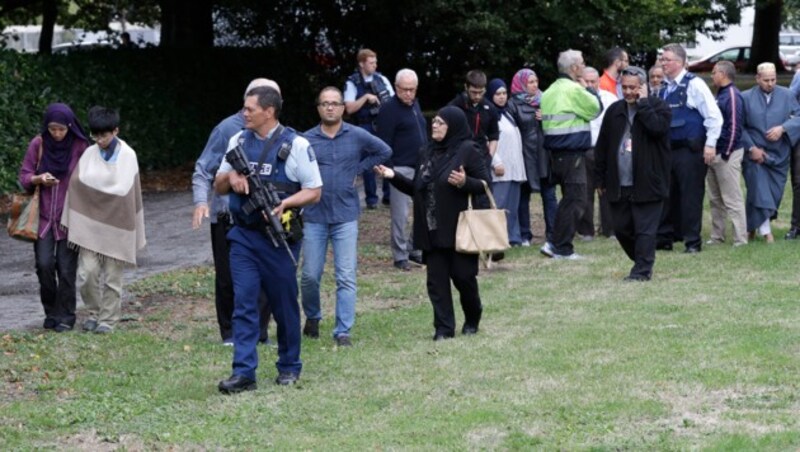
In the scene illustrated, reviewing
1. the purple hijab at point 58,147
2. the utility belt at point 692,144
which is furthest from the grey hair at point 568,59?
the purple hijab at point 58,147

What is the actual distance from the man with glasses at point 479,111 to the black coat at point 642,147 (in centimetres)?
164

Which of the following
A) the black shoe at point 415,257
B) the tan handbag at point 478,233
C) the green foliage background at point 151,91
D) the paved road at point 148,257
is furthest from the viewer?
the green foliage background at point 151,91

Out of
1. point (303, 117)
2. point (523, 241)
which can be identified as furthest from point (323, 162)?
point (303, 117)

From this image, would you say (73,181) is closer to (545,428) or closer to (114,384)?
(114,384)

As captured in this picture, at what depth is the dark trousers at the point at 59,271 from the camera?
11.8 m

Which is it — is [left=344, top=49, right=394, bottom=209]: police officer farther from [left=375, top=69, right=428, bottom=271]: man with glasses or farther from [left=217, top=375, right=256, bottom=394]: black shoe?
[left=217, top=375, right=256, bottom=394]: black shoe

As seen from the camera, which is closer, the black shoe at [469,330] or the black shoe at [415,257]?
the black shoe at [469,330]

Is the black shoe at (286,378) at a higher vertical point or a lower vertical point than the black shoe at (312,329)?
higher

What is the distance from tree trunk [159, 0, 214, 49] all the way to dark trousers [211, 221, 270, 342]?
1767 cm

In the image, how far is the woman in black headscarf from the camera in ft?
35.2

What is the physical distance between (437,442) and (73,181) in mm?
4986

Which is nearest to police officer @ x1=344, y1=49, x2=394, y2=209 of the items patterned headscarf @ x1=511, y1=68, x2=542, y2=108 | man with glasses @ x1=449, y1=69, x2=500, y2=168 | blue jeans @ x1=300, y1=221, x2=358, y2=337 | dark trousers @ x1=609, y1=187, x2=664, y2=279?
patterned headscarf @ x1=511, y1=68, x2=542, y2=108

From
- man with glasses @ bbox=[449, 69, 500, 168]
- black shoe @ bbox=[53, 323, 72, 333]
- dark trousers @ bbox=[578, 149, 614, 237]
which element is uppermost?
man with glasses @ bbox=[449, 69, 500, 168]

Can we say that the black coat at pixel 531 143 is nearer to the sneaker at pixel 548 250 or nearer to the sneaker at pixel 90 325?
the sneaker at pixel 548 250
